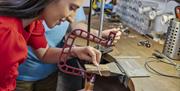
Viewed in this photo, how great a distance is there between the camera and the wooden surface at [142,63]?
102 centimetres

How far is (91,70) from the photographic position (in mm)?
1102

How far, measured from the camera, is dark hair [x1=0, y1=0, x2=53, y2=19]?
3.21 feet

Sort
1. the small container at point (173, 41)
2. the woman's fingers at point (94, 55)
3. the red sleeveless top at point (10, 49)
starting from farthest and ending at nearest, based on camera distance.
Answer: the small container at point (173, 41), the woman's fingers at point (94, 55), the red sleeveless top at point (10, 49)

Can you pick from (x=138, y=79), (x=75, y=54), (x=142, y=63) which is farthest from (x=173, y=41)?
(x=75, y=54)

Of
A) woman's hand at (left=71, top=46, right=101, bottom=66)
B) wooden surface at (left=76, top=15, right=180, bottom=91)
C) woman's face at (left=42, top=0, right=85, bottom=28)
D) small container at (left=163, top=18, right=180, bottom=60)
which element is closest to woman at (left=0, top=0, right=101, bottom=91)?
woman's face at (left=42, top=0, right=85, bottom=28)

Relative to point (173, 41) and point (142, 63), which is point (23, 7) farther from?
point (173, 41)

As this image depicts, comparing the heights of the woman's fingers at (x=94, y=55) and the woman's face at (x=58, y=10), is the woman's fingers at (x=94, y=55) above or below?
below

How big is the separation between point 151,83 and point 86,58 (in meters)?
0.29

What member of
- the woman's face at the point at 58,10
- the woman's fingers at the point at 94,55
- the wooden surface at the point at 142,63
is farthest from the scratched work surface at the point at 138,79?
the woman's face at the point at 58,10

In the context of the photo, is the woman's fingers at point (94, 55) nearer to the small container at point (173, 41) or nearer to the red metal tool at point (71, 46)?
the red metal tool at point (71, 46)

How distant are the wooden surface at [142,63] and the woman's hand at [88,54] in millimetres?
168

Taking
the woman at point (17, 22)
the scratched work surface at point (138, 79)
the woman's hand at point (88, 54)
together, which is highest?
the woman at point (17, 22)

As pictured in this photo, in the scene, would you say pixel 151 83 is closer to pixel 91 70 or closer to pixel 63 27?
pixel 91 70

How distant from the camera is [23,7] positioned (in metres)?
0.99
